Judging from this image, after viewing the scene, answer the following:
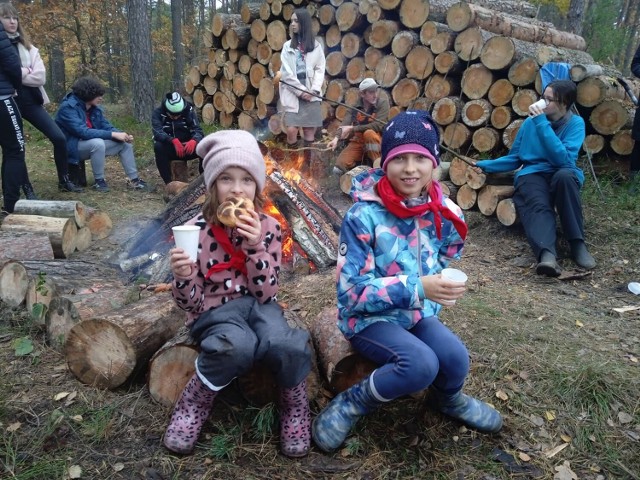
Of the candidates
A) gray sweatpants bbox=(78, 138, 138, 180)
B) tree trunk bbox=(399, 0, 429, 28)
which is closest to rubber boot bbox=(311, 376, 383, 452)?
gray sweatpants bbox=(78, 138, 138, 180)

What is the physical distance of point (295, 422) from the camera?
2139 millimetres

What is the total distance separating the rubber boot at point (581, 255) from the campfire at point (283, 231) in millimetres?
2333

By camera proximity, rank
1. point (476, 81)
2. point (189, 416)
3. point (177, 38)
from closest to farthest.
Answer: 1. point (189, 416)
2. point (476, 81)
3. point (177, 38)

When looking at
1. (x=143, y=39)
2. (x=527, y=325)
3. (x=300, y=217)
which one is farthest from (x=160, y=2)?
(x=527, y=325)

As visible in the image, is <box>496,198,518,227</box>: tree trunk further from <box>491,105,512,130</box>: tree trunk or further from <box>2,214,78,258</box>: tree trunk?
<box>2,214,78,258</box>: tree trunk

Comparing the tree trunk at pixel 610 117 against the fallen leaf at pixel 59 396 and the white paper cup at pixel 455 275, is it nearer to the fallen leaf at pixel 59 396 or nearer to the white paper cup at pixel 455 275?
the white paper cup at pixel 455 275

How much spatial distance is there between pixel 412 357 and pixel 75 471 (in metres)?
1.51

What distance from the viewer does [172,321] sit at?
2.57 metres

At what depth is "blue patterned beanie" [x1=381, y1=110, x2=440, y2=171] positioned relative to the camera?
6.94 feet

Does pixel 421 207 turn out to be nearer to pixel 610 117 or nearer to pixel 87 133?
pixel 610 117

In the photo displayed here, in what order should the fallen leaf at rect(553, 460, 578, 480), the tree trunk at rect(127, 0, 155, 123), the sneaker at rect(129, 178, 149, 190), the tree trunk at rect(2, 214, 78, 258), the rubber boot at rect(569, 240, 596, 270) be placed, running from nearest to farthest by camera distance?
1. the fallen leaf at rect(553, 460, 578, 480)
2. the tree trunk at rect(2, 214, 78, 258)
3. the rubber boot at rect(569, 240, 596, 270)
4. the sneaker at rect(129, 178, 149, 190)
5. the tree trunk at rect(127, 0, 155, 123)

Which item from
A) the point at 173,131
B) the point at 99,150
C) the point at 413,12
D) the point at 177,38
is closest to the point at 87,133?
the point at 99,150

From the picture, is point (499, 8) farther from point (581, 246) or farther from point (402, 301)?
point (402, 301)

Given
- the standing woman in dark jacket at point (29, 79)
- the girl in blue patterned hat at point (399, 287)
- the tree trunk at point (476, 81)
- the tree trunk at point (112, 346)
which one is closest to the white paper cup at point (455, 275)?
the girl in blue patterned hat at point (399, 287)
